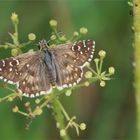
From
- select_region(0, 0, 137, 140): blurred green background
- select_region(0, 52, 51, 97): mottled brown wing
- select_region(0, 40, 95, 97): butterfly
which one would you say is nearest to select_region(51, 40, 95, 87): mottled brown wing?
select_region(0, 40, 95, 97): butterfly

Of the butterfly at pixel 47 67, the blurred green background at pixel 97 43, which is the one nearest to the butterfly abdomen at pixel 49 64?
the butterfly at pixel 47 67

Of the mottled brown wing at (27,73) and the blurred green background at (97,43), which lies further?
the blurred green background at (97,43)

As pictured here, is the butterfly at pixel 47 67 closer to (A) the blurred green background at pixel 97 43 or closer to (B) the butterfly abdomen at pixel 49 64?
(B) the butterfly abdomen at pixel 49 64

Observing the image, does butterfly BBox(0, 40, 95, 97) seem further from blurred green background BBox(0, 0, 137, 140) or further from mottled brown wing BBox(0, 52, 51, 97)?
blurred green background BBox(0, 0, 137, 140)

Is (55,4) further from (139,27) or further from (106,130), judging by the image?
(139,27)

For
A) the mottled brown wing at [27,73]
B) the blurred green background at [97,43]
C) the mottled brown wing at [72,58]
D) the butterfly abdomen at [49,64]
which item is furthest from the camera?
the blurred green background at [97,43]

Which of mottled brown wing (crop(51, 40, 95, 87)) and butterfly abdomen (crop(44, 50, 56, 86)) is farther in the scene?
butterfly abdomen (crop(44, 50, 56, 86))
